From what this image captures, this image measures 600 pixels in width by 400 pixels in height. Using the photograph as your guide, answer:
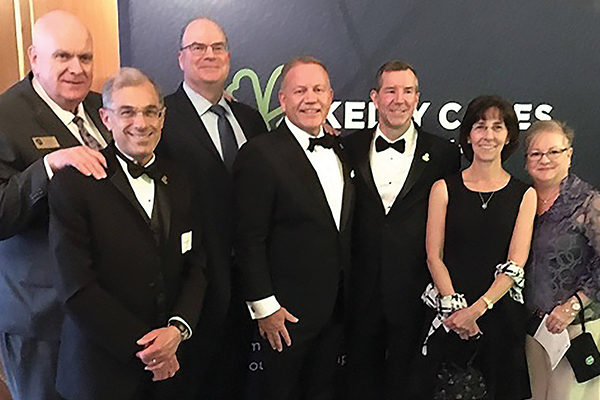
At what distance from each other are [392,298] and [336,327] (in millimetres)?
274

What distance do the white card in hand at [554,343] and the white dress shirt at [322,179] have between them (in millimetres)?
980

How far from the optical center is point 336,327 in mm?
2557

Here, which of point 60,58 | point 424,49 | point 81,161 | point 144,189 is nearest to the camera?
point 81,161

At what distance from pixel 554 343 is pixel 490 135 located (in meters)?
0.90

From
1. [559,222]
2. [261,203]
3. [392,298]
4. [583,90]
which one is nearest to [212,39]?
[261,203]

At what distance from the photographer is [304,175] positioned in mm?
2434

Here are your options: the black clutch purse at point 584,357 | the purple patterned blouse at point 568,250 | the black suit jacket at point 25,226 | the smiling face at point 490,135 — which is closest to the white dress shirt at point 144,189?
the black suit jacket at point 25,226

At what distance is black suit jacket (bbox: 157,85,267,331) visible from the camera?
102 inches

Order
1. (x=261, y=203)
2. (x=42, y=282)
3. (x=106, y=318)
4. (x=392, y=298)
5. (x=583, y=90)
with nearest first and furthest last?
(x=106, y=318) < (x=42, y=282) < (x=261, y=203) < (x=392, y=298) < (x=583, y=90)

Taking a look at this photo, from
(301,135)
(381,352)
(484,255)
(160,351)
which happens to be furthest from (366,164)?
(160,351)

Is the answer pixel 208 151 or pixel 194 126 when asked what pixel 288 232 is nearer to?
pixel 208 151

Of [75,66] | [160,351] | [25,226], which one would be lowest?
[160,351]

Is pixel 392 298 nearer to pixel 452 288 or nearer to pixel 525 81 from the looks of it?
pixel 452 288

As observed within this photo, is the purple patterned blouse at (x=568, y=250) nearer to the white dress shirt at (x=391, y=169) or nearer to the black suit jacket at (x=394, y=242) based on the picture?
the black suit jacket at (x=394, y=242)
